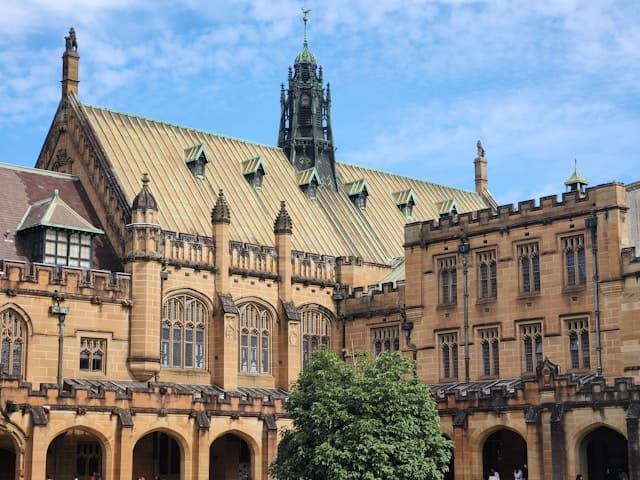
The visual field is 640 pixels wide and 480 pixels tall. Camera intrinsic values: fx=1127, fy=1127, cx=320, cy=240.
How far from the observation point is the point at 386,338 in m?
63.6

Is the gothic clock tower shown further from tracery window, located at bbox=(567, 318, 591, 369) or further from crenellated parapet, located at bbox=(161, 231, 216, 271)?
tracery window, located at bbox=(567, 318, 591, 369)

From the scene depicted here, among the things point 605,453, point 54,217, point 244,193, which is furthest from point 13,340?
point 605,453

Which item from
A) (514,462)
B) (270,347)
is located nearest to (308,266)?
(270,347)

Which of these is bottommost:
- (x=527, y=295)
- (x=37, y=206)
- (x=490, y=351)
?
(x=490, y=351)

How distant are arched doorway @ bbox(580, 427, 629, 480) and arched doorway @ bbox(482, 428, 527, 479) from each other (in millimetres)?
4093

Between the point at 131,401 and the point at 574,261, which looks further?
the point at 574,261

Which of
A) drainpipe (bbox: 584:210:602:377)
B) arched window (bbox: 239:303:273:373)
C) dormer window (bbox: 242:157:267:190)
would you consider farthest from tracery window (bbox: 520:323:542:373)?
dormer window (bbox: 242:157:267:190)

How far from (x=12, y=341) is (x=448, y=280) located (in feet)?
74.5

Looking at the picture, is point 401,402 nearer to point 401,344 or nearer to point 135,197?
point 401,344

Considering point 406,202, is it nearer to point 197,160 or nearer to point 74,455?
point 197,160

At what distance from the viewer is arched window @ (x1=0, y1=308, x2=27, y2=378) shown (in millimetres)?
51938

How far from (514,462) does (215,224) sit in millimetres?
19884

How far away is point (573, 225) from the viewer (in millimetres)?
54375

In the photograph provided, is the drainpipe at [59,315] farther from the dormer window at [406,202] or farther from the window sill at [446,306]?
the dormer window at [406,202]
